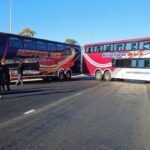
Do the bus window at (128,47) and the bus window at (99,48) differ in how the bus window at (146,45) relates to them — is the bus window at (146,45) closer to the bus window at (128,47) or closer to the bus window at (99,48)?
the bus window at (128,47)

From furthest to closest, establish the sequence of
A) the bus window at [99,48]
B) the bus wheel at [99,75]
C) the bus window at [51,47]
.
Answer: the bus wheel at [99,75] < the bus window at [99,48] < the bus window at [51,47]

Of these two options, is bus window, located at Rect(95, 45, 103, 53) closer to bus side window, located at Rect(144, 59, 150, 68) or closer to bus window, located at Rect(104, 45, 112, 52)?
bus window, located at Rect(104, 45, 112, 52)

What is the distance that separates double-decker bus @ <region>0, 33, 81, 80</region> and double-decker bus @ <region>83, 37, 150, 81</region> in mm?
1543

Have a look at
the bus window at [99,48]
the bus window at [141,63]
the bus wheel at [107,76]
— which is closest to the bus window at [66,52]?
the bus window at [99,48]

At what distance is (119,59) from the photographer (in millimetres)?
31016

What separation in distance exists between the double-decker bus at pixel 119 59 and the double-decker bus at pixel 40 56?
1.54 meters

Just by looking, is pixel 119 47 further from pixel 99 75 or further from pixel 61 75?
pixel 61 75

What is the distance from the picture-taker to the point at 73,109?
1206 cm

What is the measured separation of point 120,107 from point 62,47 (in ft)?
63.4

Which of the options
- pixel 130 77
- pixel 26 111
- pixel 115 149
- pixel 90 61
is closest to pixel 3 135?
pixel 115 149

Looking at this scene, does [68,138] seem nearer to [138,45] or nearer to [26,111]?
[26,111]

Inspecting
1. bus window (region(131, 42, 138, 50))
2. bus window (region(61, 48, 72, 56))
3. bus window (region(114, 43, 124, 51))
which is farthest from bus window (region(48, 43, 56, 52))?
bus window (region(131, 42, 138, 50))

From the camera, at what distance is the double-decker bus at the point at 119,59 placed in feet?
93.8

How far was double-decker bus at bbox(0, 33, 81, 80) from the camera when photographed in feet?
82.2
